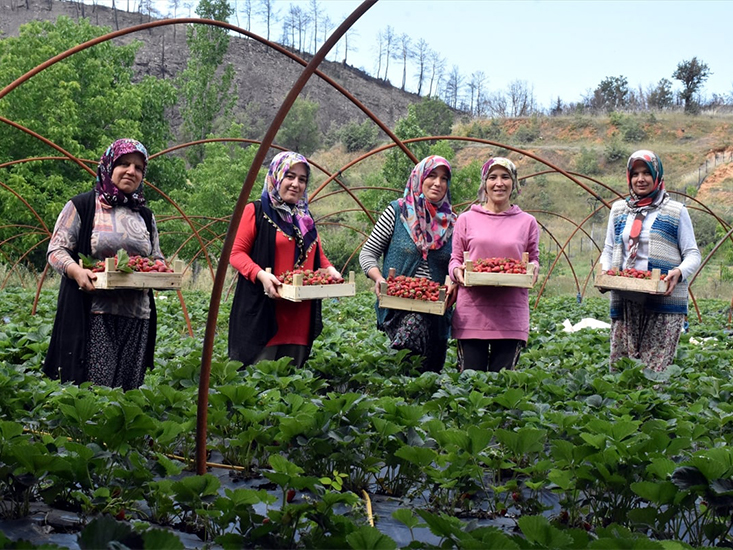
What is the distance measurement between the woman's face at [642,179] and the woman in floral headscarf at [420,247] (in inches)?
46.2

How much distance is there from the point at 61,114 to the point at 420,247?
646 inches

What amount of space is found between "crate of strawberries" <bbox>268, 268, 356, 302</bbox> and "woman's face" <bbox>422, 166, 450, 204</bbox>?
2.37ft

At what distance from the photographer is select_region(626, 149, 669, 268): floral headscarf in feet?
14.5

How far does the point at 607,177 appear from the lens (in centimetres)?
3762

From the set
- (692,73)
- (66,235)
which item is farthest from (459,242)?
(692,73)

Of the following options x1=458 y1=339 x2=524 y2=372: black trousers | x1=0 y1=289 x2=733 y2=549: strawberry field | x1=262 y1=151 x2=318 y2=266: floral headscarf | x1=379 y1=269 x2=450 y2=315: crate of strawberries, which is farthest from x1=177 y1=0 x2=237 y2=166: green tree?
x1=0 y1=289 x2=733 y2=549: strawberry field

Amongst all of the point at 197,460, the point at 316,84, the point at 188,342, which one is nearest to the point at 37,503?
the point at 197,460

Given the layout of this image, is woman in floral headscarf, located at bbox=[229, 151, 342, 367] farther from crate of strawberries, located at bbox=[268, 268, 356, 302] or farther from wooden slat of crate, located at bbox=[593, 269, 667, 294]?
wooden slat of crate, located at bbox=[593, 269, 667, 294]

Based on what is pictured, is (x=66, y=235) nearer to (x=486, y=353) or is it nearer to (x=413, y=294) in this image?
(x=413, y=294)

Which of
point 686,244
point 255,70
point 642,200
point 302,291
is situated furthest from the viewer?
point 255,70

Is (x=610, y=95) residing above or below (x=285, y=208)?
above

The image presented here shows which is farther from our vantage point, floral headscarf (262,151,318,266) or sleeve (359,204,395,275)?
sleeve (359,204,395,275)

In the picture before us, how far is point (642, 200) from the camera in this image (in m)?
4.52

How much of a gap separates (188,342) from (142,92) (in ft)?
56.0
